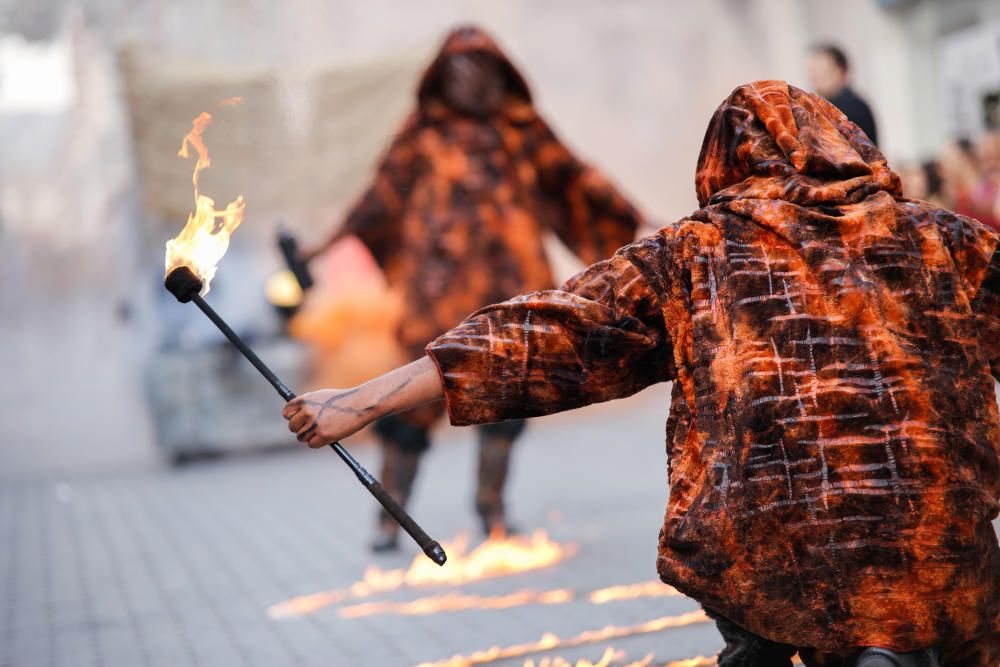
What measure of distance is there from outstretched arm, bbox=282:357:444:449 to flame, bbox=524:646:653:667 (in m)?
1.40

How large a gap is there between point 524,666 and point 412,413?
88.9 inches

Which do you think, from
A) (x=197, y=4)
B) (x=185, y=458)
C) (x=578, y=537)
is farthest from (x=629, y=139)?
(x=578, y=537)

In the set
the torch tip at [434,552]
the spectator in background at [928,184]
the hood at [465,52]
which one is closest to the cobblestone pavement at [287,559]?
the torch tip at [434,552]

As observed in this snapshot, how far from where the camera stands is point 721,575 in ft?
8.68

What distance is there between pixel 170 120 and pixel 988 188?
547 centimetres

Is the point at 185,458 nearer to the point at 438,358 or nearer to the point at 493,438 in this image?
the point at 493,438

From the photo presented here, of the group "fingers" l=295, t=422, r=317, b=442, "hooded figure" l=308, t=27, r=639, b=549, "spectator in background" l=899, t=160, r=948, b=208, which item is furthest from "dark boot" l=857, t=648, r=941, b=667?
"spectator in background" l=899, t=160, r=948, b=208

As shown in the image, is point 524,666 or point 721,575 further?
point 524,666

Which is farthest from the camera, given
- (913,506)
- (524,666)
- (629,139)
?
(629,139)

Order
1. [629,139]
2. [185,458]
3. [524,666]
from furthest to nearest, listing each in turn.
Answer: [629,139] < [185,458] < [524,666]

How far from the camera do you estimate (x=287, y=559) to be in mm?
6195

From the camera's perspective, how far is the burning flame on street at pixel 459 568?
5.22 meters

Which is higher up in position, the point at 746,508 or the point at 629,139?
the point at 629,139

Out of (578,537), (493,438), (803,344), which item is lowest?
(578,537)
